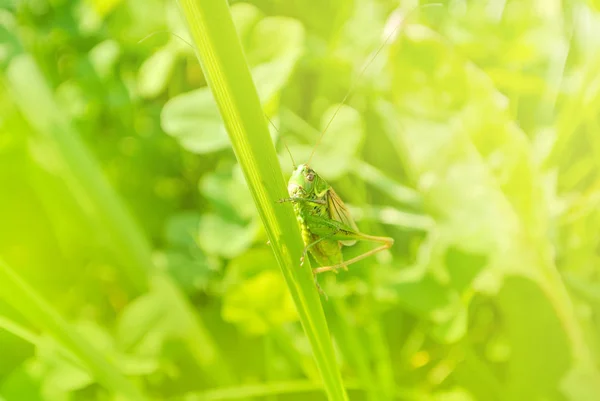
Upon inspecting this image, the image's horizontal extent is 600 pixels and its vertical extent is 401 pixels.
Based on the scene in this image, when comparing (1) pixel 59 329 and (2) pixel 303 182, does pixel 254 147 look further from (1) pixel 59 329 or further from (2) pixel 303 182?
(1) pixel 59 329

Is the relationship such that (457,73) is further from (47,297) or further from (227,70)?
(47,297)

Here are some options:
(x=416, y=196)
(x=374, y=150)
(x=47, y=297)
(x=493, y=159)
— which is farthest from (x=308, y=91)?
(x=47, y=297)

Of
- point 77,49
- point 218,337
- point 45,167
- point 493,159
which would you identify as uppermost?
point 77,49

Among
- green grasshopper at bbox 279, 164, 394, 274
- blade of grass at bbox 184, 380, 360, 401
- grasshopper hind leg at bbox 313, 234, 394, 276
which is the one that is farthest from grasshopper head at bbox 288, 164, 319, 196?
blade of grass at bbox 184, 380, 360, 401

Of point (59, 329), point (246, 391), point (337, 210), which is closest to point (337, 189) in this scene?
point (337, 210)

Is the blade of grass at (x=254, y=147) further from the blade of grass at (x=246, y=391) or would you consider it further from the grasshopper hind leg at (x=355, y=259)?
the blade of grass at (x=246, y=391)

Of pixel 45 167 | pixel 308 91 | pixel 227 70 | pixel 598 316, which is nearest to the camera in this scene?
pixel 227 70

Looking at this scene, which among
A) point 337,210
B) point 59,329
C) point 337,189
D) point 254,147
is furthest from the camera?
point 337,189
